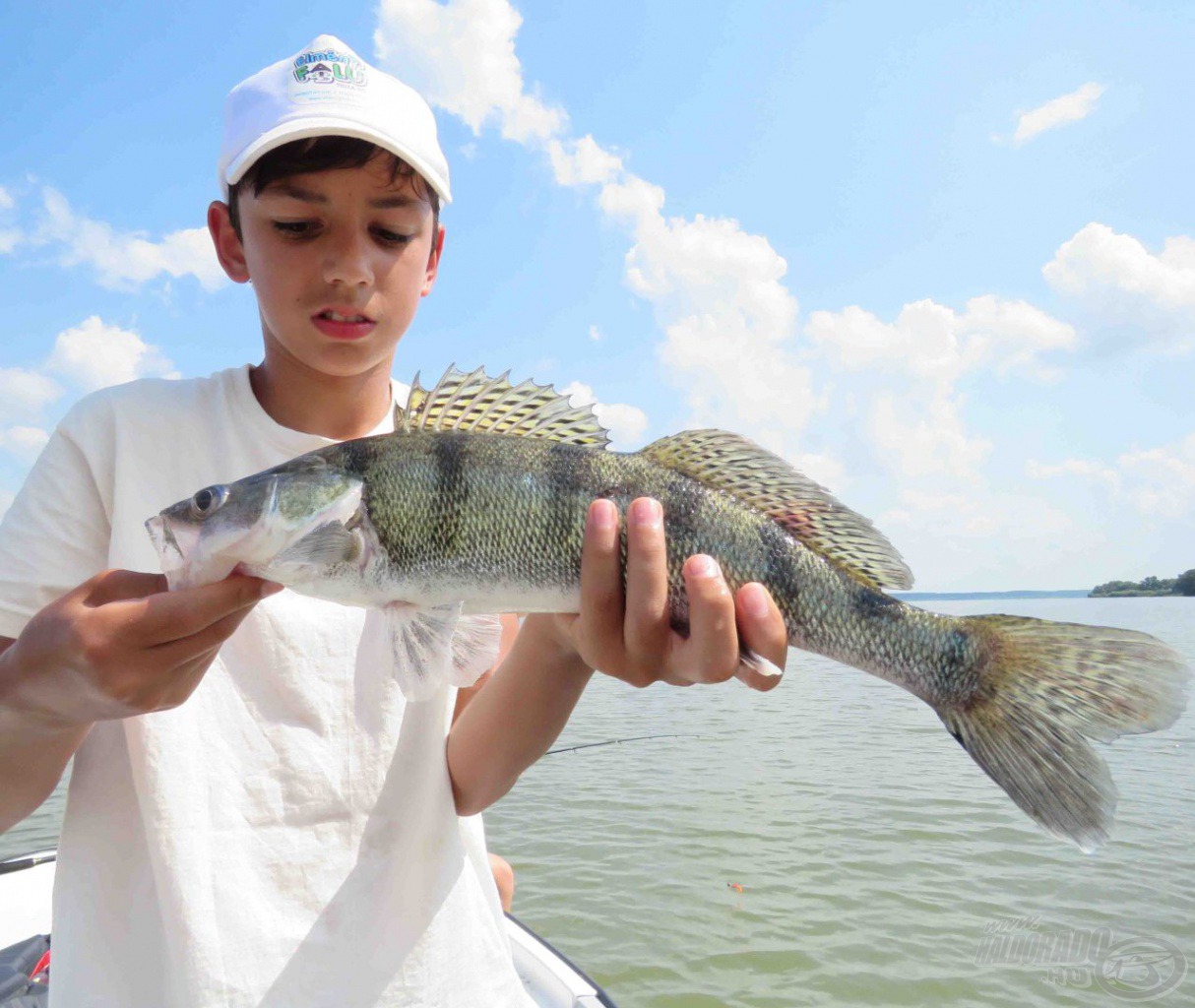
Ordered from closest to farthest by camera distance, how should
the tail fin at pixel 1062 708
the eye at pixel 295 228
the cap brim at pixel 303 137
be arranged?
the tail fin at pixel 1062 708 → the cap brim at pixel 303 137 → the eye at pixel 295 228

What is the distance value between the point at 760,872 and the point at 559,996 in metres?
5.23

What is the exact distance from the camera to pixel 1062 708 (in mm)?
2283

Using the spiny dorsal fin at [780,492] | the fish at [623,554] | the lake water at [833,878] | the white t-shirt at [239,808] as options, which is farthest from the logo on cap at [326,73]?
the lake water at [833,878]

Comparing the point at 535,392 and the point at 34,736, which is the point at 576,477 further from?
the point at 34,736

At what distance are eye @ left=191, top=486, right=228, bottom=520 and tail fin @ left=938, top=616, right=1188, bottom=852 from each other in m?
2.14

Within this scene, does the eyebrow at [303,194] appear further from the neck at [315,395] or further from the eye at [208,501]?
the eye at [208,501]

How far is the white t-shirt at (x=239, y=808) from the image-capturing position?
2191mm

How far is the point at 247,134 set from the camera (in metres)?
2.53

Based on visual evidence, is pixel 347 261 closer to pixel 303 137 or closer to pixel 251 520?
pixel 303 137

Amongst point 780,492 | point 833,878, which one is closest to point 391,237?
point 780,492

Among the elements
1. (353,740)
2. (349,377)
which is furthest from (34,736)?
(349,377)

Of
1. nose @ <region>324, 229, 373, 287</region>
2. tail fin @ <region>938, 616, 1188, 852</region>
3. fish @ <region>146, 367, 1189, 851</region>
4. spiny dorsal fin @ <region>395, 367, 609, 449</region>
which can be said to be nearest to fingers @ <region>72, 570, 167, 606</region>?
fish @ <region>146, 367, 1189, 851</region>

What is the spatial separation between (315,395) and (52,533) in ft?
2.90

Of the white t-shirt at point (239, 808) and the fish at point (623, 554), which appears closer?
the white t-shirt at point (239, 808)
